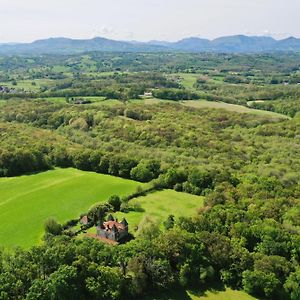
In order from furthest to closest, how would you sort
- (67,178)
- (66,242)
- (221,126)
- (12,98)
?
(12,98), (221,126), (67,178), (66,242)

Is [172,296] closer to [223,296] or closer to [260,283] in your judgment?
[223,296]

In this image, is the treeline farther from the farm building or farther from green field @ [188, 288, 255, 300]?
the farm building

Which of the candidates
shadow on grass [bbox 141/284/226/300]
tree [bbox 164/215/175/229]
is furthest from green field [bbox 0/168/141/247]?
shadow on grass [bbox 141/284/226/300]

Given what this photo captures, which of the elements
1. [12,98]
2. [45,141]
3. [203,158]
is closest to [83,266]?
[203,158]

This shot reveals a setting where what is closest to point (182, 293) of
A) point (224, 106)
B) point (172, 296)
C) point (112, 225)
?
point (172, 296)

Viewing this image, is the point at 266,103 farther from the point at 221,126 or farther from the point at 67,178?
the point at 67,178
